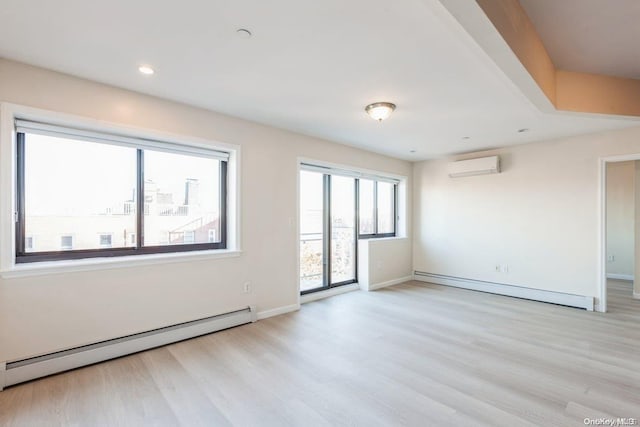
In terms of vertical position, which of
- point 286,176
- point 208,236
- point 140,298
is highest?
point 286,176

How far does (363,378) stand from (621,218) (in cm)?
690

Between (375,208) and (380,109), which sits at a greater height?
(380,109)

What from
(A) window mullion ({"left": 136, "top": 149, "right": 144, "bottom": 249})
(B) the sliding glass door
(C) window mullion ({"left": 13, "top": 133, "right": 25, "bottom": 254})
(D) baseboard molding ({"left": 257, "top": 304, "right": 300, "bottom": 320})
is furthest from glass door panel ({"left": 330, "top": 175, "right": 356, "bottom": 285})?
(C) window mullion ({"left": 13, "top": 133, "right": 25, "bottom": 254})

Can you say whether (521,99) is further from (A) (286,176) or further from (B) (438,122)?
(A) (286,176)

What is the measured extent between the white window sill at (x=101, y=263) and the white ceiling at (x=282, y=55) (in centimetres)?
157

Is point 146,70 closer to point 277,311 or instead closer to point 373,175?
point 277,311

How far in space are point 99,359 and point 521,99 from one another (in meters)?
4.46

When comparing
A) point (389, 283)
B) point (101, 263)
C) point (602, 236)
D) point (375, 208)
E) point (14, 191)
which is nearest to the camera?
point (14, 191)

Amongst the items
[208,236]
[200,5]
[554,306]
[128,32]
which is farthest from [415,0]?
[554,306]

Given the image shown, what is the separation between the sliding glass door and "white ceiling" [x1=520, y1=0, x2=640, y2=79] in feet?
10.0

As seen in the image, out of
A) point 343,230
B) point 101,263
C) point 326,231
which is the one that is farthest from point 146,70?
point 343,230

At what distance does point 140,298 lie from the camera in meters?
2.85

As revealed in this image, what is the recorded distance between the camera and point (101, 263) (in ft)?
8.66

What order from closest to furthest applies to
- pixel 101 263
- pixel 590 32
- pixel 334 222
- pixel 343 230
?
1. pixel 590 32
2. pixel 101 263
3. pixel 334 222
4. pixel 343 230
